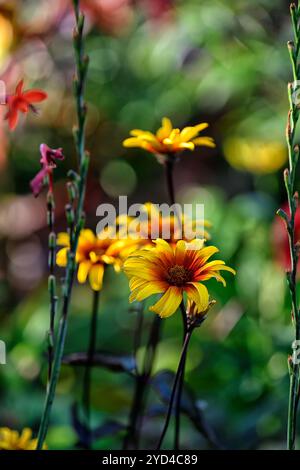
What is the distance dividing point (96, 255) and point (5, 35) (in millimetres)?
1359

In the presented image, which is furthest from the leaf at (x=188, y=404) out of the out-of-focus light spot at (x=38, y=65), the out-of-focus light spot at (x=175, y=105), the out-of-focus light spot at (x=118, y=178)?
the out-of-focus light spot at (x=118, y=178)

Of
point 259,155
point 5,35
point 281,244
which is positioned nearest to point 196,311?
point 281,244

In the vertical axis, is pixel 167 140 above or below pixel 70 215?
above

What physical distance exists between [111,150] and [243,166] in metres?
0.63

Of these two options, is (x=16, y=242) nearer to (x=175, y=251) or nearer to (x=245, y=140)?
(x=245, y=140)

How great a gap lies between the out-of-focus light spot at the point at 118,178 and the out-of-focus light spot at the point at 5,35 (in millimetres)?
671

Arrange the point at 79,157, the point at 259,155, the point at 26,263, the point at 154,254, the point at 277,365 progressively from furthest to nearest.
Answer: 1. the point at 26,263
2. the point at 259,155
3. the point at 277,365
4. the point at 154,254
5. the point at 79,157

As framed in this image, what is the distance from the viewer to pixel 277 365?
1.39m

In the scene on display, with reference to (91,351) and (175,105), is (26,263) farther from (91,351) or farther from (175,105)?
(91,351)

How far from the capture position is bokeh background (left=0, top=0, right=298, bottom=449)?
142 cm

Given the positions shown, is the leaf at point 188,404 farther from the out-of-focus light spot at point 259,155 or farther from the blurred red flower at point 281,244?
the out-of-focus light spot at point 259,155

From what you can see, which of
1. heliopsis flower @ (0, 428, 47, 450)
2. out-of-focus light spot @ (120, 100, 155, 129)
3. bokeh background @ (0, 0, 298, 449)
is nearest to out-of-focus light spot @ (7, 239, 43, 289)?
bokeh background @ (0, 0, 298, 449)

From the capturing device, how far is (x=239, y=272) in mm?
1623

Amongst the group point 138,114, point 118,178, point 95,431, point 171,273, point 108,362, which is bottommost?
point 95,431
